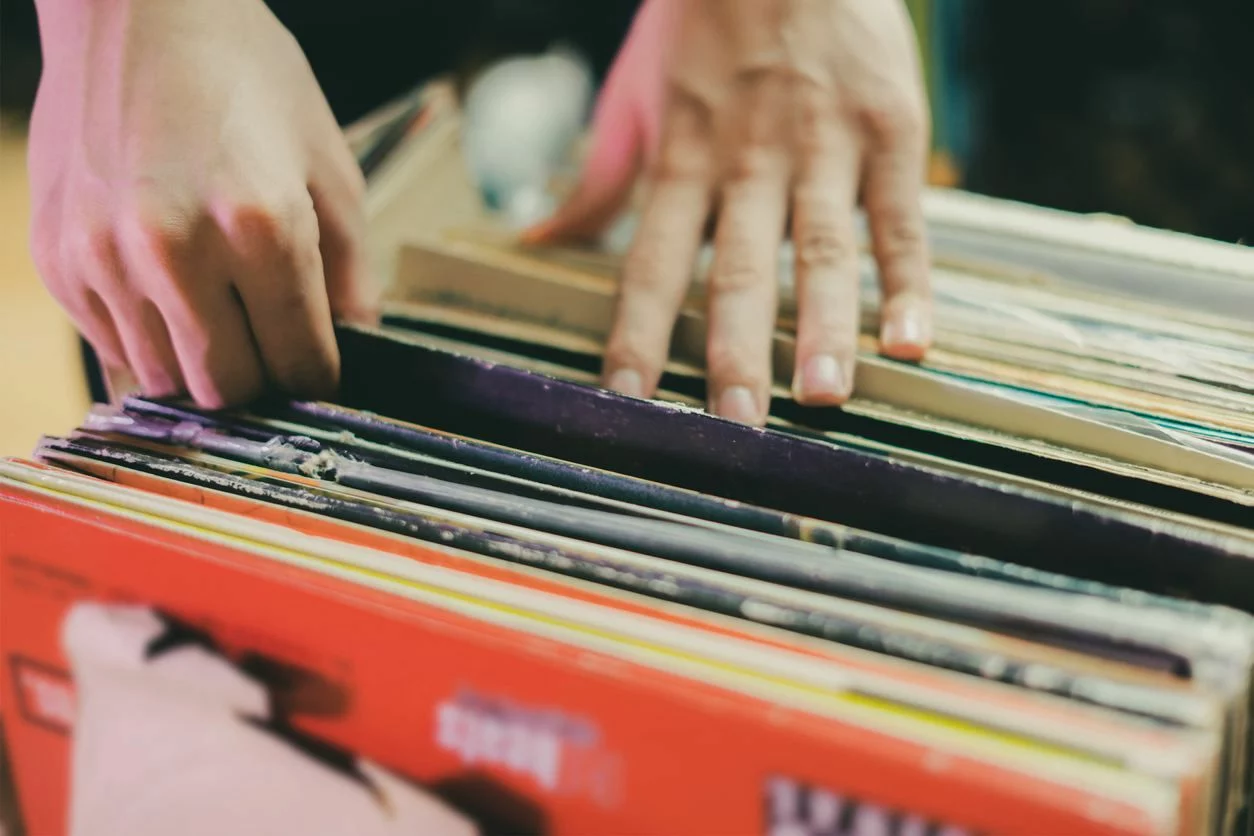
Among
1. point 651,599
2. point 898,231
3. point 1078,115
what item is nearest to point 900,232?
point 898,231

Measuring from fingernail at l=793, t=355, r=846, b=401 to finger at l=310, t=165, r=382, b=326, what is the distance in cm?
32

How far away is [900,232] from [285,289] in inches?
18.5

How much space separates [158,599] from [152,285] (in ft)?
0.66

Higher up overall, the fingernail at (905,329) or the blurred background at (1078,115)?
the blurred background at (1078,115)

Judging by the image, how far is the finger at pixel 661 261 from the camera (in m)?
0.63

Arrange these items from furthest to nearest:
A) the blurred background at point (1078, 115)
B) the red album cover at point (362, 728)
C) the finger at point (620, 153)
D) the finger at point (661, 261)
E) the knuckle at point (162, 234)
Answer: the blurred background at point (1078, 115) → the finger at point (620, 153) → the finger at point (661, 261) → the knuckle at point (162, 234) → the red album cover at point (362, 728)

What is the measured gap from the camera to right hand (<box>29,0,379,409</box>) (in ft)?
1.79

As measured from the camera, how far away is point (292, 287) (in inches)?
22.6

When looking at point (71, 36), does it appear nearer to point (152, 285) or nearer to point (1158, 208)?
point (152, 285)

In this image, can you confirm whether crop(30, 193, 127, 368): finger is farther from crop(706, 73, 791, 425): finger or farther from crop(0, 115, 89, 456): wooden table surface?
crop(0, 115, 89, 456): wooden table surface

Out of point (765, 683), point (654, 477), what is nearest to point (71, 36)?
point (654, 477)

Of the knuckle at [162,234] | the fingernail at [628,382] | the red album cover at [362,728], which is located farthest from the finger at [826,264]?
the knuckle at [162,234]

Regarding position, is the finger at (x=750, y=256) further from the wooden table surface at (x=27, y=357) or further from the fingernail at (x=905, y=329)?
the wooden table surface at (x=27, y=357)

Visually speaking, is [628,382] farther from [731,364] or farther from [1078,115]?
[1078,115]
